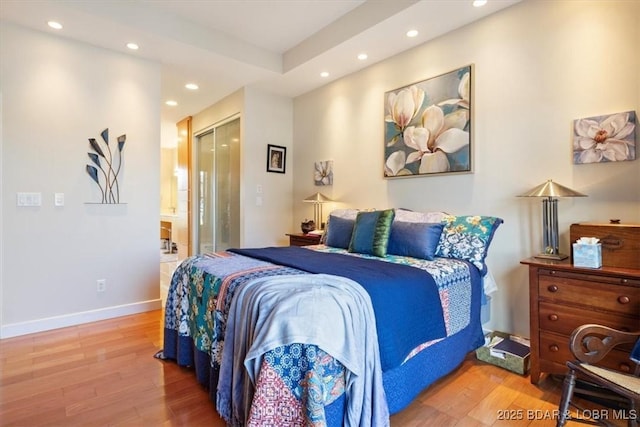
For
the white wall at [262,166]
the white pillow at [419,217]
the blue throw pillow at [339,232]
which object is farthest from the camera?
the white wall at [262,166]

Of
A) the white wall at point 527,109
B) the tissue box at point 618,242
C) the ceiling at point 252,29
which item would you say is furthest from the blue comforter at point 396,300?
the ceiling at point 252,29

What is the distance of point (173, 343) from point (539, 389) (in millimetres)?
2427

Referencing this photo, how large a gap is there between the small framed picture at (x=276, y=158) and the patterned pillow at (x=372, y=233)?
7.06ft

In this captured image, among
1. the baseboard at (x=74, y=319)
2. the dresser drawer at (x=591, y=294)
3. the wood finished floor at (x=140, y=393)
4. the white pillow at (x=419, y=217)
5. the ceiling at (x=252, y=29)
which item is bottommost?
the wood finished floor at (x=140, y=393)

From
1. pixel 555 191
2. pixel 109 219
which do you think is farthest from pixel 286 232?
pixel 555 191

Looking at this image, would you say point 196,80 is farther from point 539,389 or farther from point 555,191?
point 539,389

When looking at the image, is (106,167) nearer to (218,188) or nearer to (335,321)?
(218,188)

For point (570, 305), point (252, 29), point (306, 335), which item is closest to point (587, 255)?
point (570, 305)

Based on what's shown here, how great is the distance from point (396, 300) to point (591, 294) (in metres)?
1.19

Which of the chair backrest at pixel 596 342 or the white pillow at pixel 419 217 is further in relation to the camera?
the white pillow at pixel 419 217

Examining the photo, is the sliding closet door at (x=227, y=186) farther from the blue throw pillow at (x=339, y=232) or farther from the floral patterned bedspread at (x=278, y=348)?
the floral patterned bedspread at (x=278, y=348)

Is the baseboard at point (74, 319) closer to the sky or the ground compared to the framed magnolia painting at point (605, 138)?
closer to the ground

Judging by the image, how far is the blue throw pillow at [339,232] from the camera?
2.99 meters

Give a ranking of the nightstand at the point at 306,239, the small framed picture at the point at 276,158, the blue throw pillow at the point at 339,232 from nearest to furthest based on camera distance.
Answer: the blue throw pillow at the point at 339,232, the nightstand at the point at 306,239, the small framed picture at the point at 276,158
